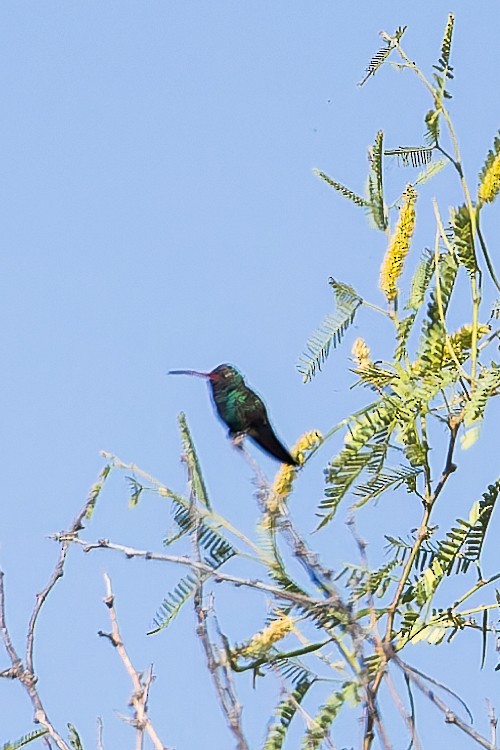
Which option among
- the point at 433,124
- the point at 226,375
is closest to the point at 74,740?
the point at 433,124

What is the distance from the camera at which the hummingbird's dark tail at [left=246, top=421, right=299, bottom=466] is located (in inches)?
92.5

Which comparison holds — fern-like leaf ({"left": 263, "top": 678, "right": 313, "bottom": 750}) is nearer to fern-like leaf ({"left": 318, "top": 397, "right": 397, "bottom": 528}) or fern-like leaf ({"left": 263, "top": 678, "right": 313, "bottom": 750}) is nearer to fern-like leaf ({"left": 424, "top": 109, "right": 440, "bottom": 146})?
fern-like leaf ({"left": 318, "top": 397, "right": 397, "bottom": 528})

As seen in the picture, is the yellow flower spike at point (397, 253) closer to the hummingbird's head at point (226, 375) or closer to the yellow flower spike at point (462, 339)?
the yellow flower spike at point (462, 339)

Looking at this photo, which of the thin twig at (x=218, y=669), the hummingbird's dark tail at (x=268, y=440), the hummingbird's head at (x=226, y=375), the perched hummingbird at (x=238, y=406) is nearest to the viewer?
the thin twig at (x=218, y=669)

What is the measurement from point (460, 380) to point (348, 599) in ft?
1.13

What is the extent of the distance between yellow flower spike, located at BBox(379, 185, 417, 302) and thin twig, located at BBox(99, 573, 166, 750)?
61 cm

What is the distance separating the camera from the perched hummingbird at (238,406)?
287 centimetres

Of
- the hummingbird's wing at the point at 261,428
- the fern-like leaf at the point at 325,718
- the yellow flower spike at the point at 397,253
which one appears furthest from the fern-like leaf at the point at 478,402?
the hummingbird's wing at the point at 261,428

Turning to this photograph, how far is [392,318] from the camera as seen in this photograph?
1.95 meters

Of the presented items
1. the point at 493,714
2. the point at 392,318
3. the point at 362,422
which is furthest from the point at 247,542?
the point at 493,714

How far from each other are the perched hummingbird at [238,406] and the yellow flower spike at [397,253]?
0.72 metres

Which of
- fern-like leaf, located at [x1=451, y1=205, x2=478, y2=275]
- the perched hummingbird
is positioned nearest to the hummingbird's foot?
the perched hummingbird

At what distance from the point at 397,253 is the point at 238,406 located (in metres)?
1.31

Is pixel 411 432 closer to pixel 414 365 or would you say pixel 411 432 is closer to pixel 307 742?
pixel 414 365
